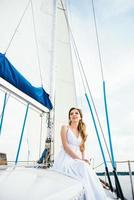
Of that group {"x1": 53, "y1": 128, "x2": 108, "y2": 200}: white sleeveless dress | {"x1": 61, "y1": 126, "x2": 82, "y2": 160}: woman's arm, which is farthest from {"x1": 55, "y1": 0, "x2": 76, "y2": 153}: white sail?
{"x1": 53, "y1": 128, "x2": 108, "y2": 200}: white sleeveless dress

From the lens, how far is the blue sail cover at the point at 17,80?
2.47m

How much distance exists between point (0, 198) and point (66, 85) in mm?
4237

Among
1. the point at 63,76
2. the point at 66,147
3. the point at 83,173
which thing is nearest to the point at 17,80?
the point at 66,147

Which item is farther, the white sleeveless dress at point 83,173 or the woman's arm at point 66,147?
the woman's arm at point 66,147

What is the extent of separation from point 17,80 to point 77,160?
115 centimetres

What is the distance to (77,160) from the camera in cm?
205

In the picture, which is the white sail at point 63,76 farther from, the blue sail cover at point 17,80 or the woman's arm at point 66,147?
the woman's arm at point 66,147

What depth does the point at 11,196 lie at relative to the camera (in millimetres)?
931

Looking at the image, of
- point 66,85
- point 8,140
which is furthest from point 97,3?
point 8,140

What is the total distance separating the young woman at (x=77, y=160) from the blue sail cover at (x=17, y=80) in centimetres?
49

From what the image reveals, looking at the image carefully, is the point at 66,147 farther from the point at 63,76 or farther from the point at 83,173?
the point at 63,76

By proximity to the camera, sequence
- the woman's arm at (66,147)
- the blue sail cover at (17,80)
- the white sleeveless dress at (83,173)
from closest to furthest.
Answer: the white sleeveless dress at (83,173), the woman's arm at (66,147), the blue sail cover at (17,80)

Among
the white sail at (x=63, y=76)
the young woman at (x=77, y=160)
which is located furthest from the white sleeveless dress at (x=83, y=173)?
the white sail at (x=63, y=76)

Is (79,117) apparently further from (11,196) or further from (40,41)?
(11,196)
